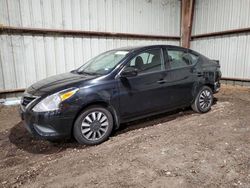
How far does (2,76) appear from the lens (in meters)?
5.84

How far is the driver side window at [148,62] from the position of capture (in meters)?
3.94

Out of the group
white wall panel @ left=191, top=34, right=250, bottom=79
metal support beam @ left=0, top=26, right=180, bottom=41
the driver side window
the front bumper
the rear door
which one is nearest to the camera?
the front bumper

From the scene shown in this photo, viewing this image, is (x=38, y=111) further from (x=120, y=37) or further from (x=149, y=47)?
(x=120, y=37)

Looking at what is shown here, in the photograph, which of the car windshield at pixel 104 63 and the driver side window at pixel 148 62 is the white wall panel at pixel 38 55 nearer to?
the car windshield at pixel 104 63

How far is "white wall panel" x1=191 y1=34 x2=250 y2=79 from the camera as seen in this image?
7.54 meters

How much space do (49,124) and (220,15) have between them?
25.5ft

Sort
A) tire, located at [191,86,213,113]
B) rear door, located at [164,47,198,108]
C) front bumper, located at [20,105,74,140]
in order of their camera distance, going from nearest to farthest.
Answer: front bumper, located at [20,105,74,140]
rear door, located at [164,47,198,108]
tire, located at [191,86,213,113]

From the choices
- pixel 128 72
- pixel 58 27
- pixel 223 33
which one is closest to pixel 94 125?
pixel 128 72

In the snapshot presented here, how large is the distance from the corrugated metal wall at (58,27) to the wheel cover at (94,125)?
12.0 ft

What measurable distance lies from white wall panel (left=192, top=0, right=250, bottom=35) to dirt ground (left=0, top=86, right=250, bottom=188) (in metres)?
4.62

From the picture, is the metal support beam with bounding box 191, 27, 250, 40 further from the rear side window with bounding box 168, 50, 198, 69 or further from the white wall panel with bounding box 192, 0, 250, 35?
the rear side window with bounding box 168, 50, 198, 69

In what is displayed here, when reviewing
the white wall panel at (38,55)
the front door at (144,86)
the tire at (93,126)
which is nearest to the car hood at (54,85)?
the tire at (93,126)

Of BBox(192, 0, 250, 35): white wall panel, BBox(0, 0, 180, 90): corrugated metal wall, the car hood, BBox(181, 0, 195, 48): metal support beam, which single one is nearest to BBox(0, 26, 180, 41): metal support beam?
BBox(0, 0, 180, 90): corrugated metal wall

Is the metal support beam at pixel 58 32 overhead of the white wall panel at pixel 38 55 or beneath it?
overhead
